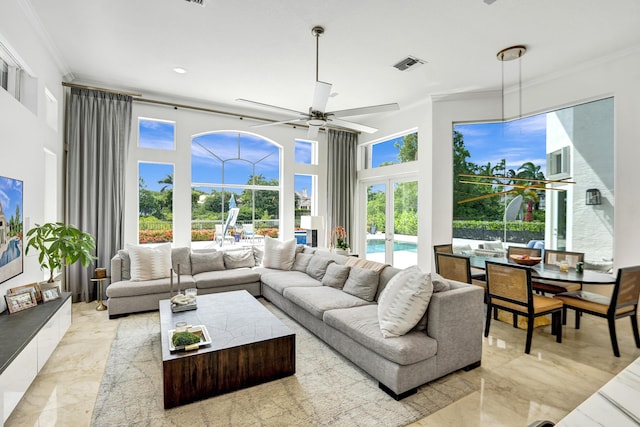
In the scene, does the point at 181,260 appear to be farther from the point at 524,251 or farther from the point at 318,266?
the point at 524,251

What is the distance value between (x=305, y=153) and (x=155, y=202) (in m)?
3.05

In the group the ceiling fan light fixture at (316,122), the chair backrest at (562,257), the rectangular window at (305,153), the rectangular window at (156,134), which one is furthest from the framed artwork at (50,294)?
the chair backrest at (562,257)

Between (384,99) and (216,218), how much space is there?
11.9ft

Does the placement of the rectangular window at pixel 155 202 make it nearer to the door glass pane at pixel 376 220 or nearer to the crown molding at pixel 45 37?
the crown molding at pixel 45 37

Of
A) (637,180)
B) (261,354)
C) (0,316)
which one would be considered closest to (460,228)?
(637,180)

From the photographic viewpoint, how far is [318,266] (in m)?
4.48

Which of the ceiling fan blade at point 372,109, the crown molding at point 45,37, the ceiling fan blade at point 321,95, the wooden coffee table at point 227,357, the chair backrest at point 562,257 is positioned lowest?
the wooden coffee table at point 227,357

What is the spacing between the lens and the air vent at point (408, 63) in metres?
4.03

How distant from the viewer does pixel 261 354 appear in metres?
2.47

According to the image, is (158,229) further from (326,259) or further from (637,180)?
(637,180)

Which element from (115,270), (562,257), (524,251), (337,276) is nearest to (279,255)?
(337,276)

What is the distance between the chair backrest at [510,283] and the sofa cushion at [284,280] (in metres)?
1.98

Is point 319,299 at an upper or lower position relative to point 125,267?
lower

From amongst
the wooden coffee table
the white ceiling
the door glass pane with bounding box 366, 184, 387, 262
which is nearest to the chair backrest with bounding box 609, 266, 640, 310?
the white ceiling
